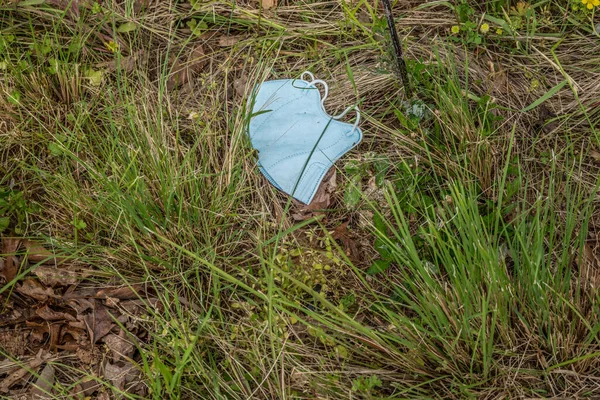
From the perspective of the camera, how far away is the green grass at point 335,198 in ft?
5.86

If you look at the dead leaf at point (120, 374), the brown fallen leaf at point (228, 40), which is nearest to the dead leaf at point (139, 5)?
the brown fallen leaf at point (228, 40)

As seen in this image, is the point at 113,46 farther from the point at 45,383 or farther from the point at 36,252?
the point at 45,383

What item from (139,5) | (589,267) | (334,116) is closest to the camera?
(589,267)

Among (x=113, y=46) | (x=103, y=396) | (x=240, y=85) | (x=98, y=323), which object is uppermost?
(x=113, y=46)

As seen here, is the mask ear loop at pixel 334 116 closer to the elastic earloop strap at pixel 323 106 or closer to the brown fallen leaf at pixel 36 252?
the elastic earloop strap at pixel 323 106

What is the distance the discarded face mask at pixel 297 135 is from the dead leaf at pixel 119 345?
716 mm

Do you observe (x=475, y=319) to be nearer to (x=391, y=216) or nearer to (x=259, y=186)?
(x=391, y=216)

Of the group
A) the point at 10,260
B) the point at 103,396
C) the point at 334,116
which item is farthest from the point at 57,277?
the point at 334,116

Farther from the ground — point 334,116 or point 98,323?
point 334,116

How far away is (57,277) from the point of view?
7.01 feet

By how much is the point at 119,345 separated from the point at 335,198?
85cm

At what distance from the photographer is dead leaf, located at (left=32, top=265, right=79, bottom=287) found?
7.01 ft

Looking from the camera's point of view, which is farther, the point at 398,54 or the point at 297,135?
the point at 297,135

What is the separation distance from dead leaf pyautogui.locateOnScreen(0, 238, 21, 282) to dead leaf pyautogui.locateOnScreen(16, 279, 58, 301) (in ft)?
0.18
